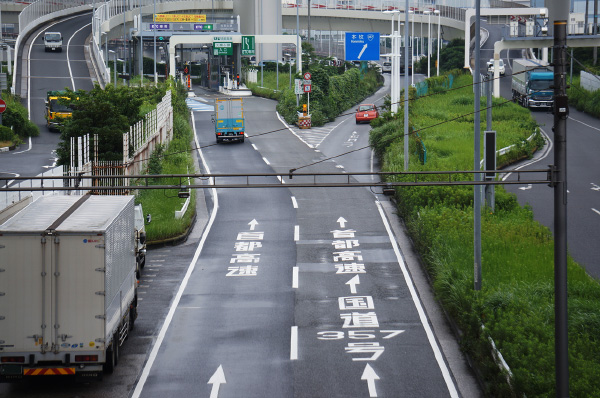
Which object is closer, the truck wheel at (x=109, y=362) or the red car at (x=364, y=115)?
Answer: the truck wheel at (x=109, y=362)

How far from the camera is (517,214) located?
99.0 ft

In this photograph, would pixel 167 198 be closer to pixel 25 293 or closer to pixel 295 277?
pixel 295 277

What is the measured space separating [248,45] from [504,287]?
64892mm

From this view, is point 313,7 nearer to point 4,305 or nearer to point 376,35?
point 376,35

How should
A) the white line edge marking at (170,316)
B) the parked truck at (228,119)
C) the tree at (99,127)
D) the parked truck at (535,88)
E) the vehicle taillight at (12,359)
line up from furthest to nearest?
the parked truck at (535,88) → the parked truck at (228,119) → the tree at (99,127) → the white line edge marking at (170,316) → the vehicle taillight at (12,359)

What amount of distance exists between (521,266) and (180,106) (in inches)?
1759

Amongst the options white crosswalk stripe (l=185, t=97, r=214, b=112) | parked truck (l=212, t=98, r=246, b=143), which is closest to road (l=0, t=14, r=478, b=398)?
parked truck (l=212, t=98, r=246, b=143)

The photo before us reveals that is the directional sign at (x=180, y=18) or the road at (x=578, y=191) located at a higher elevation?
the directional sign at (x=180, y=18)

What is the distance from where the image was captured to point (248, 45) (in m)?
83.3

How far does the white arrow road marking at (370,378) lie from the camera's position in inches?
716

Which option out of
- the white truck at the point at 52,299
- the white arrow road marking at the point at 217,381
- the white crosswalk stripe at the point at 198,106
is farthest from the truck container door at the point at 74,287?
the white crosswalk stripe at the point at 198,106

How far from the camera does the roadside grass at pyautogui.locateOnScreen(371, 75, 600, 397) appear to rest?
15828 millimetres

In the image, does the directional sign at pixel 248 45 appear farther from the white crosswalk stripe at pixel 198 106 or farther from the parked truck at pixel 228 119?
the parked truck at pixel 228 119

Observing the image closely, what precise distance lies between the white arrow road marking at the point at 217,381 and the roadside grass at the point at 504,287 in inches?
215
